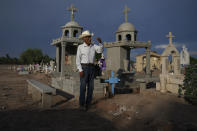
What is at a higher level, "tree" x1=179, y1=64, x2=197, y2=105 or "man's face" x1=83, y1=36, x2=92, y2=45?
"man's face" x1=83, y1=36, x2=92, y2=45

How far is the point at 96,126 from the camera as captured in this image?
3.47 meters

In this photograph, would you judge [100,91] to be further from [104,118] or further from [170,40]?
[170,40]

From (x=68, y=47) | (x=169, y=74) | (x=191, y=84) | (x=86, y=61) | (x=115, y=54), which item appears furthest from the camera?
(x=115, y=54)

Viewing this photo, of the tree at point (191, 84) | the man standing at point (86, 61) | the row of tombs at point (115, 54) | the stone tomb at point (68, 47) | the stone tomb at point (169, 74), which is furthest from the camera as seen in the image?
the stone tomb at point (68, 47)

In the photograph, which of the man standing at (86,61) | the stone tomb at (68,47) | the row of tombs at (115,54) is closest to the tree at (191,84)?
the row of tombs at (115,54)

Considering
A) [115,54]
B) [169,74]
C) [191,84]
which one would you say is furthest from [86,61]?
[115,54]

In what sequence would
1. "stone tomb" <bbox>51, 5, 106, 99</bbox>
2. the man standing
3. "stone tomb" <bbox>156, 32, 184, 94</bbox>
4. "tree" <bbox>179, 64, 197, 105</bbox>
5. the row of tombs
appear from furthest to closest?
"stone tomb" <bbox>51, 5, 106, 99</bbox>
the row of tombs
"stone tomb" <bbox>156, 32, 184, 94</bbox>
"tree" <bbox>179, 64, 197, 105</bbox>
the man standing

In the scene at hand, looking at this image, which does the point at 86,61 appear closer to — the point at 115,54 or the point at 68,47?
the point at 68,47

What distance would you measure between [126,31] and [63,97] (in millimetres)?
14562

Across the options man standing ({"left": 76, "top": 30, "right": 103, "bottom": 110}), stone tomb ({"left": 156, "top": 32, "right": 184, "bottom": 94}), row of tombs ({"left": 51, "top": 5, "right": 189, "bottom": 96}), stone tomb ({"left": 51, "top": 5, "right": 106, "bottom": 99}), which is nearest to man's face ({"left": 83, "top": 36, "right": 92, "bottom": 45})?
man standing ({"left": 76, "top": 30, "right": 103, "bottom": 110})

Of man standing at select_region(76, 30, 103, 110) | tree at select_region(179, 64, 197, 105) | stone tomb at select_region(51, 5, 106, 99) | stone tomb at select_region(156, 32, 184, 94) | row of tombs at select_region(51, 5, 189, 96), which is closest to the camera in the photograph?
man standing at select_region(76, 30, 103, 110)

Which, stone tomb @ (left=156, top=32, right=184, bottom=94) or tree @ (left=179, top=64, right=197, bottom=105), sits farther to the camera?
stone tomb @ (left=156, top=32, right=184, bottom=94)

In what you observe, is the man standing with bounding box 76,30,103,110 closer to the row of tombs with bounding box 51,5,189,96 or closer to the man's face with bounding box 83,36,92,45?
the man's face with bounding box 83,36,92,45

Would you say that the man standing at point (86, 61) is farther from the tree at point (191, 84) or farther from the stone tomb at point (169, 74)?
the stone tomb at point (169, 74)
